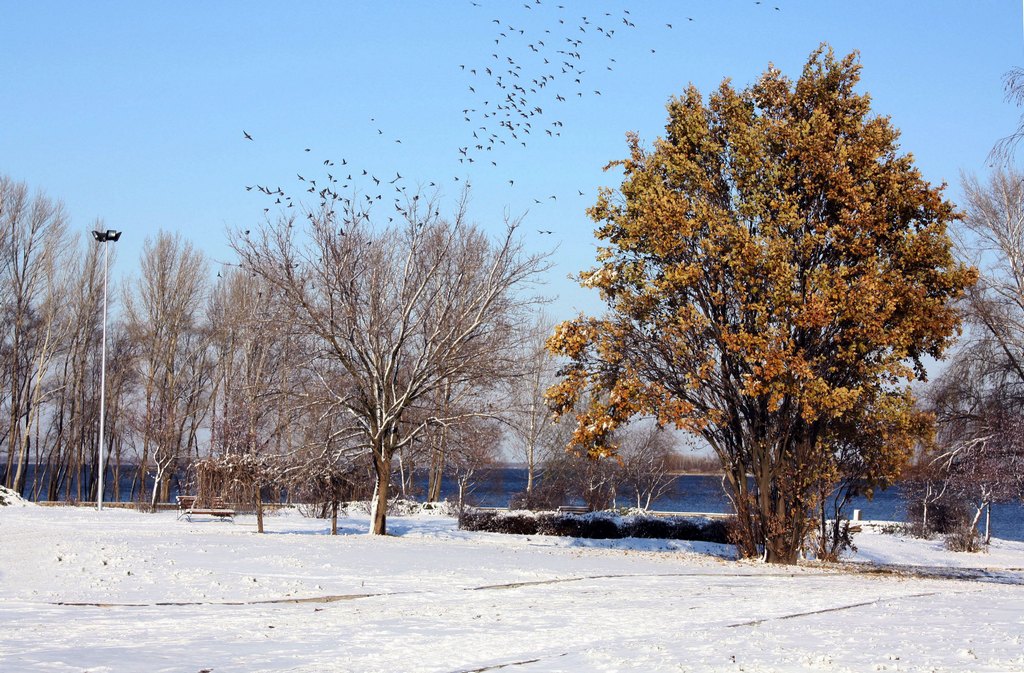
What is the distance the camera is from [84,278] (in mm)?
48781

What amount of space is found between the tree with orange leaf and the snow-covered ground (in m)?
2.31

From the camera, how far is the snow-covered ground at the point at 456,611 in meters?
7.48

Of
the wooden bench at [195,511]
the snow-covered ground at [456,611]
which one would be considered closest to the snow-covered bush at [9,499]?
the wooden bench at [195,511]

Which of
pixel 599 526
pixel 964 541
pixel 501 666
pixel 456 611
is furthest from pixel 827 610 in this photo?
pixel 964 541

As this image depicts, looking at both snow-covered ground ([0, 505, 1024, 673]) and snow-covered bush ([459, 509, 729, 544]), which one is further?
snow-covered bush ([459, 509, 729, 544])

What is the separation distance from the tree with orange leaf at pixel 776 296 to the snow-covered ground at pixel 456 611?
90.9 inches

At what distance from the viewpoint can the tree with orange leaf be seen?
17609mm

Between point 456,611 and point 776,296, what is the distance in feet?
30.9

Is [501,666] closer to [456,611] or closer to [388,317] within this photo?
[456,611]

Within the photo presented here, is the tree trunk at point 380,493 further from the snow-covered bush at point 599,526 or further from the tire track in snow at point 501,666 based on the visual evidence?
the tire track in snow at point 501,666

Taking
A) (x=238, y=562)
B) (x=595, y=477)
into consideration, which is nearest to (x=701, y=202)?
(x=238, y=562)

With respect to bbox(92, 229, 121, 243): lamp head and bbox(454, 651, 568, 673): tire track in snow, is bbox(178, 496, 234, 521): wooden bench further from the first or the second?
bbox(454, 651, 568, 673): tire track in snow

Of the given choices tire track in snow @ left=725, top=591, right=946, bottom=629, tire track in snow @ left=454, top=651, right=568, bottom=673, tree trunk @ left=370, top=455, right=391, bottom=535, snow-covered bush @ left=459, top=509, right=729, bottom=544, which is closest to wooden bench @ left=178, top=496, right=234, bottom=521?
snow-covered bush @ left=459, top=509, right=729, bottom=544

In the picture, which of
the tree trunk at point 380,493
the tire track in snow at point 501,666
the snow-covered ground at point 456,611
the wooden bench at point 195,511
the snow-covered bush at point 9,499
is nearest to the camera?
the tire track in snow at point 501,666
